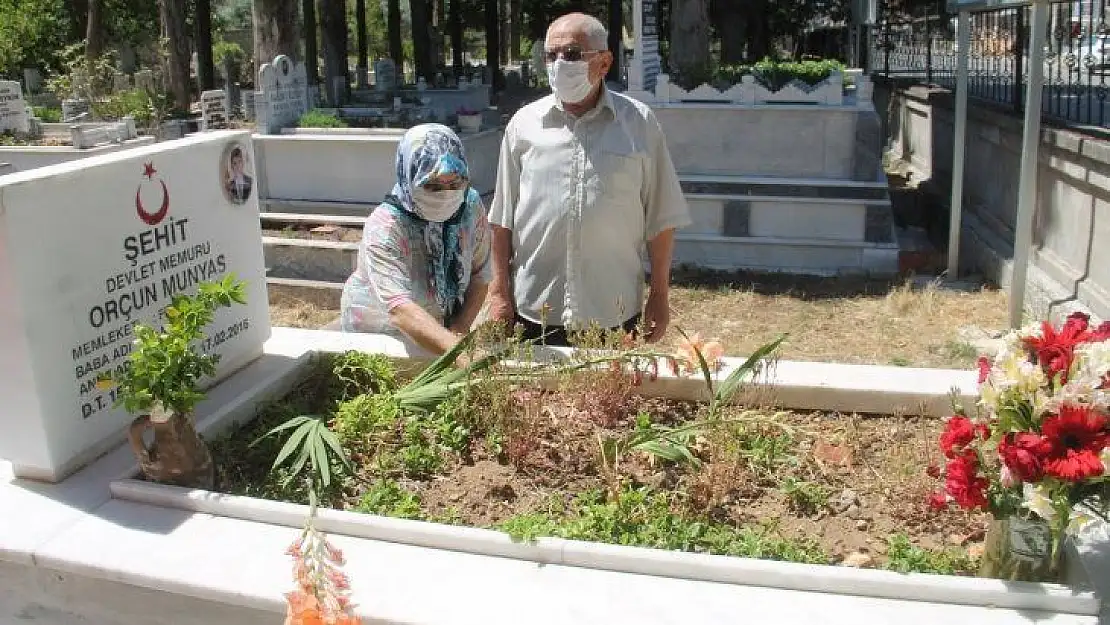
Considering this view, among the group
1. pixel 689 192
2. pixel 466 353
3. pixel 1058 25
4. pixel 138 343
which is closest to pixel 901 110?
pixel 689 192

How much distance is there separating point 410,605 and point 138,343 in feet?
3.09

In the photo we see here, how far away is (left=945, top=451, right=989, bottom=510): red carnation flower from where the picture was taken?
6.43 feet

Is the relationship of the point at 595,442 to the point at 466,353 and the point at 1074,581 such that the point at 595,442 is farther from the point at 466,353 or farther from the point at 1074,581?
the point at 1074,581

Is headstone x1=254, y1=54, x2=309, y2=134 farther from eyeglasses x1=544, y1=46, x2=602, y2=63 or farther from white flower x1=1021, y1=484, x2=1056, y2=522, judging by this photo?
white flower x1=1021, y1=484, x2=1056, y2=522

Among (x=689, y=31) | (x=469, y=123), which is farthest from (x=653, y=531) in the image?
(x=689, y=31)

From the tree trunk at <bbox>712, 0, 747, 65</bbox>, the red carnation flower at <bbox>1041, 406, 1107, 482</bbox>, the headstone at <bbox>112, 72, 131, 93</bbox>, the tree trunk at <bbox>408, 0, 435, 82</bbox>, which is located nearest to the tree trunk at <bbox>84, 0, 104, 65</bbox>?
the headstone at <bbox>112, 72, 131, 93</bbox>

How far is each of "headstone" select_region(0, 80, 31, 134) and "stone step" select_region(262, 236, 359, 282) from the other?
846 cm

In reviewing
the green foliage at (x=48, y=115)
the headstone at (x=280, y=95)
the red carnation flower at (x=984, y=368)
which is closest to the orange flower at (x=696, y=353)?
the red carnation flower at (x=984, y=368)

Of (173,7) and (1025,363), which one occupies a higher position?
(173,7)

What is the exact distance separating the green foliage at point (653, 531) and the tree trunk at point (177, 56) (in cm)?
2175

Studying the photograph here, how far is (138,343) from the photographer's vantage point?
93.1 inches

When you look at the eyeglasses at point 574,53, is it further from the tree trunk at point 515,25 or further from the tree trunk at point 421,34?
the tree trunk at point 515,25

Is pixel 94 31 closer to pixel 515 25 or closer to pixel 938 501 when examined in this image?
pixel 938 501

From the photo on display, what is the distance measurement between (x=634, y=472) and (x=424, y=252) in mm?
1141
